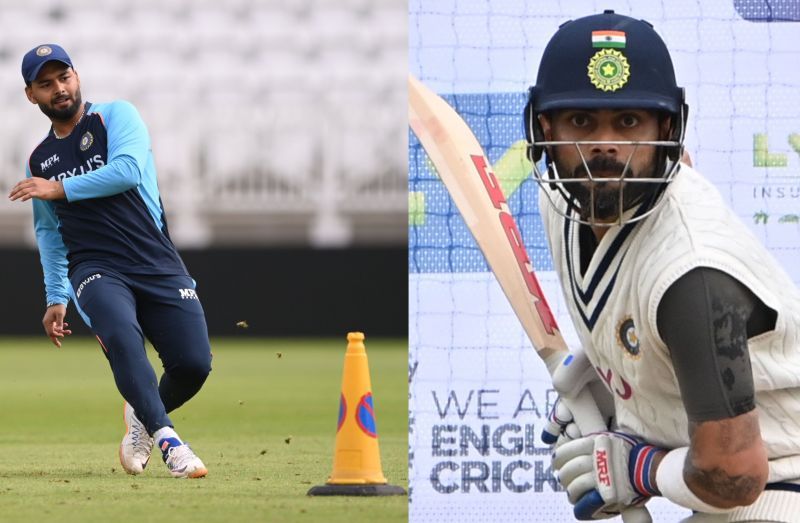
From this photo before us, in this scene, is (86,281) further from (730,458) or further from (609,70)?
(730,458)

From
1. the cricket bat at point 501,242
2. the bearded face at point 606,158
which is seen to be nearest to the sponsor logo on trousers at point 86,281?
the cricket bat at point 501,242

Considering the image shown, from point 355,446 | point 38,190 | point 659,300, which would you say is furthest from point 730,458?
point 38,190

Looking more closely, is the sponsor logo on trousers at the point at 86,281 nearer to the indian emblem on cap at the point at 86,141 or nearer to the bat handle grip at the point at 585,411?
the indian emblem on cap at the point at 86,141

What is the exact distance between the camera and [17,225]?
803 inches

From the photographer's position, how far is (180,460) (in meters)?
5.35

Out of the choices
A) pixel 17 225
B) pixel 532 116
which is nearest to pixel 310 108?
pixel 17 225

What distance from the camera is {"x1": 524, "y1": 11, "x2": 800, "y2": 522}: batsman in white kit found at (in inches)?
85.5

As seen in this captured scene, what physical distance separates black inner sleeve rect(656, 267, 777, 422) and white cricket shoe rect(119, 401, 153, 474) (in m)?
3.82

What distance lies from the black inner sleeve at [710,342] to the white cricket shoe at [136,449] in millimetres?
3824

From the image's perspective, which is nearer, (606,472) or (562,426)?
(606,472)

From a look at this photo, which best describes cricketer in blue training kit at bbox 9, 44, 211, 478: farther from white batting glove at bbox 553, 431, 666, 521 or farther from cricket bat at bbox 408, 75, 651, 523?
white batting glove at bbox 553, 431, 666, 521

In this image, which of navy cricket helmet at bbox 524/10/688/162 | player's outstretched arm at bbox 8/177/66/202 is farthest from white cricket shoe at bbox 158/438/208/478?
navy cricket helmet at bbox 524/10/688/162

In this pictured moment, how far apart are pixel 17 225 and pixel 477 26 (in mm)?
16667

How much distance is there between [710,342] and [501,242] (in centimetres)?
126
